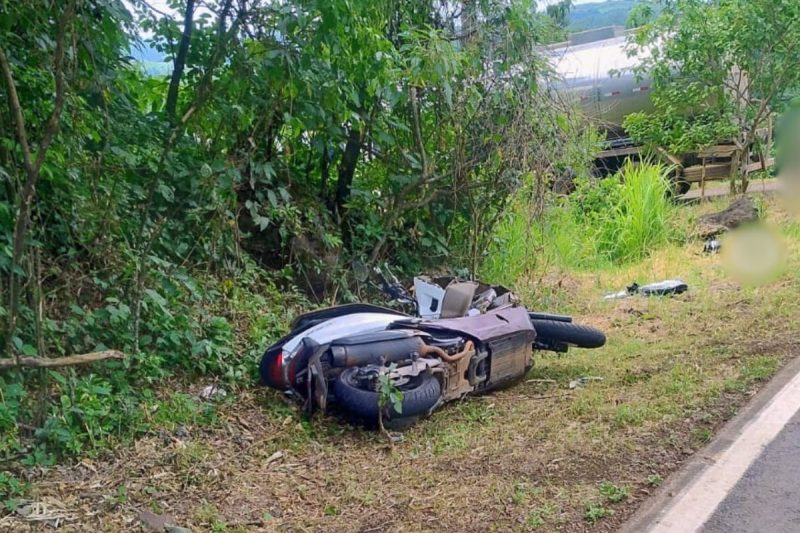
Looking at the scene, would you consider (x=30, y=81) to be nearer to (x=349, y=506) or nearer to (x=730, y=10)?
(x=349, y=506)

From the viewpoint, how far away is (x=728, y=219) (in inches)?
392

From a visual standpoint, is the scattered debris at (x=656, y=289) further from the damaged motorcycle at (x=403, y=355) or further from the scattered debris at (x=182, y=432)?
the scattered debris at (x=182, y=432)

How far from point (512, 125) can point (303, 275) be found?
88.2 inches

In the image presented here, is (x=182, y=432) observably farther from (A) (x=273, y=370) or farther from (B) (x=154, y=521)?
(B) (x=154, y=521)

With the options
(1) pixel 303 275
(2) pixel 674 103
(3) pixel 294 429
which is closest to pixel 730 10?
(2) pixel 674 103

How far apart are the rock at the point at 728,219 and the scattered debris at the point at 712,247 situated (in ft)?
1.32

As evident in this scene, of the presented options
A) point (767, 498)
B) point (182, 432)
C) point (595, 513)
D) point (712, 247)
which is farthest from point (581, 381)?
point (712, 247)

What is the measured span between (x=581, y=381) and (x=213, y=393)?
2.36 m

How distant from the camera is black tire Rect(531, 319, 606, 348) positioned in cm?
525

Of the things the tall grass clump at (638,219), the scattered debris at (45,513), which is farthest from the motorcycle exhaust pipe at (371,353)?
the tall grass clump at (638,219)

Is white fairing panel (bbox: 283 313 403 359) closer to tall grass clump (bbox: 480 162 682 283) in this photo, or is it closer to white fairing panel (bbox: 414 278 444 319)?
white fairing panel (bbox: 414 278 444 319)

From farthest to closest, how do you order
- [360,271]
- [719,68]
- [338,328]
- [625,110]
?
[625,110] < [719,68] < [360,271] < [338,328]

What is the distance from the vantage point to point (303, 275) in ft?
20.1

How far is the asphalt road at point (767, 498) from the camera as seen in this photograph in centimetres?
282
